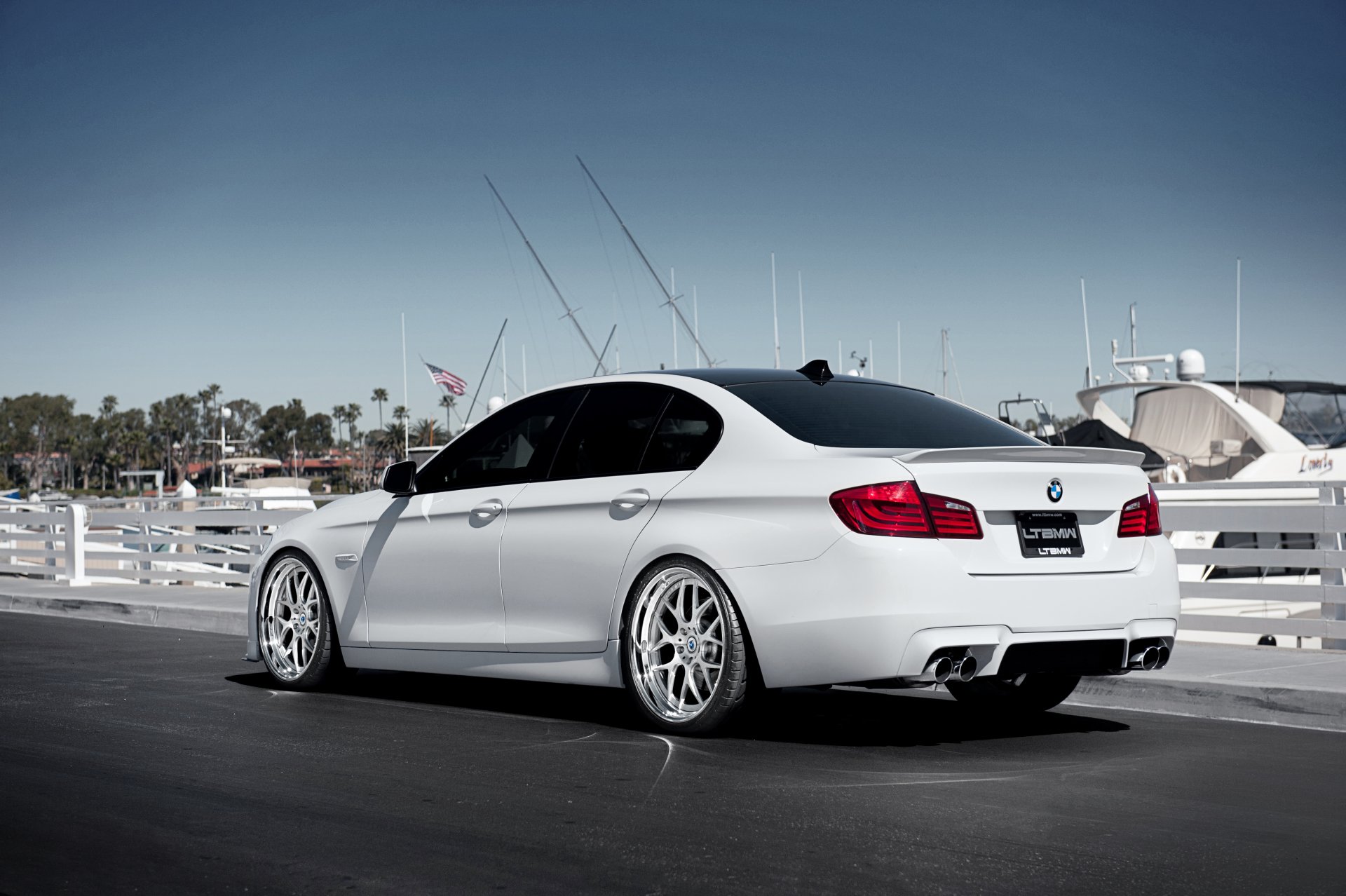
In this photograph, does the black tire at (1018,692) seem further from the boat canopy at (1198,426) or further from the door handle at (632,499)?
the boat canopy at (1198,426)

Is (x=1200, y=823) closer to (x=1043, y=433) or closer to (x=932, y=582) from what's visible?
(x=932, y=582)

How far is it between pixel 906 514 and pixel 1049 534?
0.66 metres

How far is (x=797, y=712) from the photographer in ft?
23.4

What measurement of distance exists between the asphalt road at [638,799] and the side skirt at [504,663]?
23 centimetres

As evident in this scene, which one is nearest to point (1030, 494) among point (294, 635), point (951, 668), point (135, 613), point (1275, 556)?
point (951, 668)

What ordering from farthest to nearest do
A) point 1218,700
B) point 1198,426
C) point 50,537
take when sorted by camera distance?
point 1198,426 < point 50,537 < point 1218,700

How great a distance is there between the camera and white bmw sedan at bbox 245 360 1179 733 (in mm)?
5594

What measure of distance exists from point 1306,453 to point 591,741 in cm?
2099

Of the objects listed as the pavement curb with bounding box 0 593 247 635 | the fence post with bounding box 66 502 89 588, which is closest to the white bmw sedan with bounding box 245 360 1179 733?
the pavement curb with bounding box 0 593 247 635

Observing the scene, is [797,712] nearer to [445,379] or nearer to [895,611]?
[895,611]

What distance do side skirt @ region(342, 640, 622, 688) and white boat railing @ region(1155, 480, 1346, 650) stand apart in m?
4.40

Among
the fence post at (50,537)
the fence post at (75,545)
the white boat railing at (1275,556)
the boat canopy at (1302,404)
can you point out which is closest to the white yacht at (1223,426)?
the boat canopy at (1302,404)

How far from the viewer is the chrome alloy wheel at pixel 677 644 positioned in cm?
607

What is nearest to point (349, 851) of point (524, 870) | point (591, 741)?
point (524, 870)
